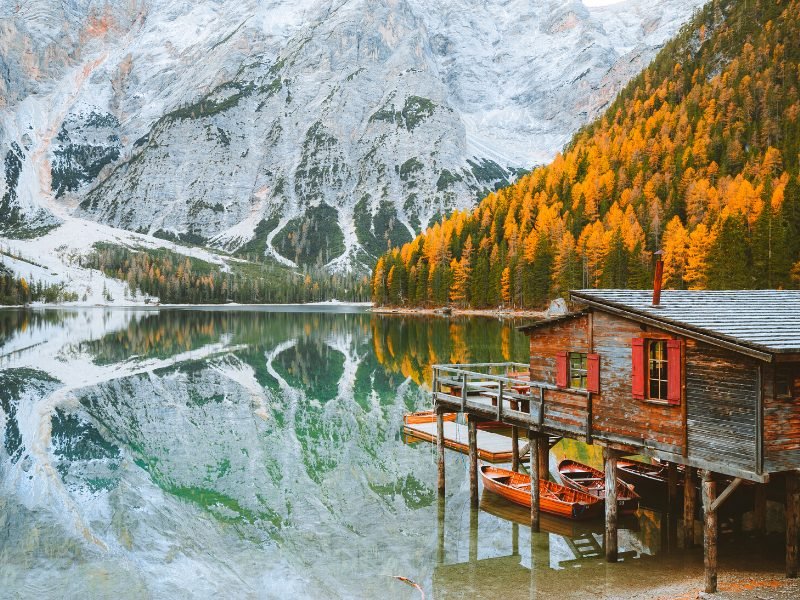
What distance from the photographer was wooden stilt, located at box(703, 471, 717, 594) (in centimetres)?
1831

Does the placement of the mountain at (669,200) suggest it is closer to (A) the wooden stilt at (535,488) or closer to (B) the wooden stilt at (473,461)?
(B) the wooden stilt at (473,461)

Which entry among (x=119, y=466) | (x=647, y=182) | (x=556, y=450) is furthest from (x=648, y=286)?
(x=119, y=466)

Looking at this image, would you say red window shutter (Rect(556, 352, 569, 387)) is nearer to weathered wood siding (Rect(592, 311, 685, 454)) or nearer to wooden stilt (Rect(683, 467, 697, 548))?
weathered wood siding (Rect(592, 311, 685, 454))

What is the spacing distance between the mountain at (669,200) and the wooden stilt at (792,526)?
3697 inches

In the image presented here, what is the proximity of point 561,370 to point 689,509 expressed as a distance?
6.50 metres

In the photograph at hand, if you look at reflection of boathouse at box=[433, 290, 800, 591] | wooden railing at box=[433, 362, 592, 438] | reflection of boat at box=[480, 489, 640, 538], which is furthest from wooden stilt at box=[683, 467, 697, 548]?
wooden railing at box=[433, 362, 592, 438]

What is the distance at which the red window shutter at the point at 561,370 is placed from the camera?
23938 mm

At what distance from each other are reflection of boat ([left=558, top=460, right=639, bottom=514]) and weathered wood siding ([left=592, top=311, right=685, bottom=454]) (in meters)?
Answer: 4.93

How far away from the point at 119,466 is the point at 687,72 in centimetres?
19209

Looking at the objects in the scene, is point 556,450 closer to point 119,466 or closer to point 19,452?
point 119,466

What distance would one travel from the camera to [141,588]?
70.9 ft

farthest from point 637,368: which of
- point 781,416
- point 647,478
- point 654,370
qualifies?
point 647,478

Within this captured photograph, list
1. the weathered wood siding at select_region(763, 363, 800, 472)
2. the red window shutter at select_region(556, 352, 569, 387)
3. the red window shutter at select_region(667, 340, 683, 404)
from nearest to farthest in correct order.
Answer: the weathered wood siding at select_region(763, 363, 800, 472)
the red window shutter at select_region(667, 340, 683, 404)
the red window shutter at select_region(556, 352, 569, 387)

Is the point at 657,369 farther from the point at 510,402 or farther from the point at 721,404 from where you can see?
the point at 510,402
